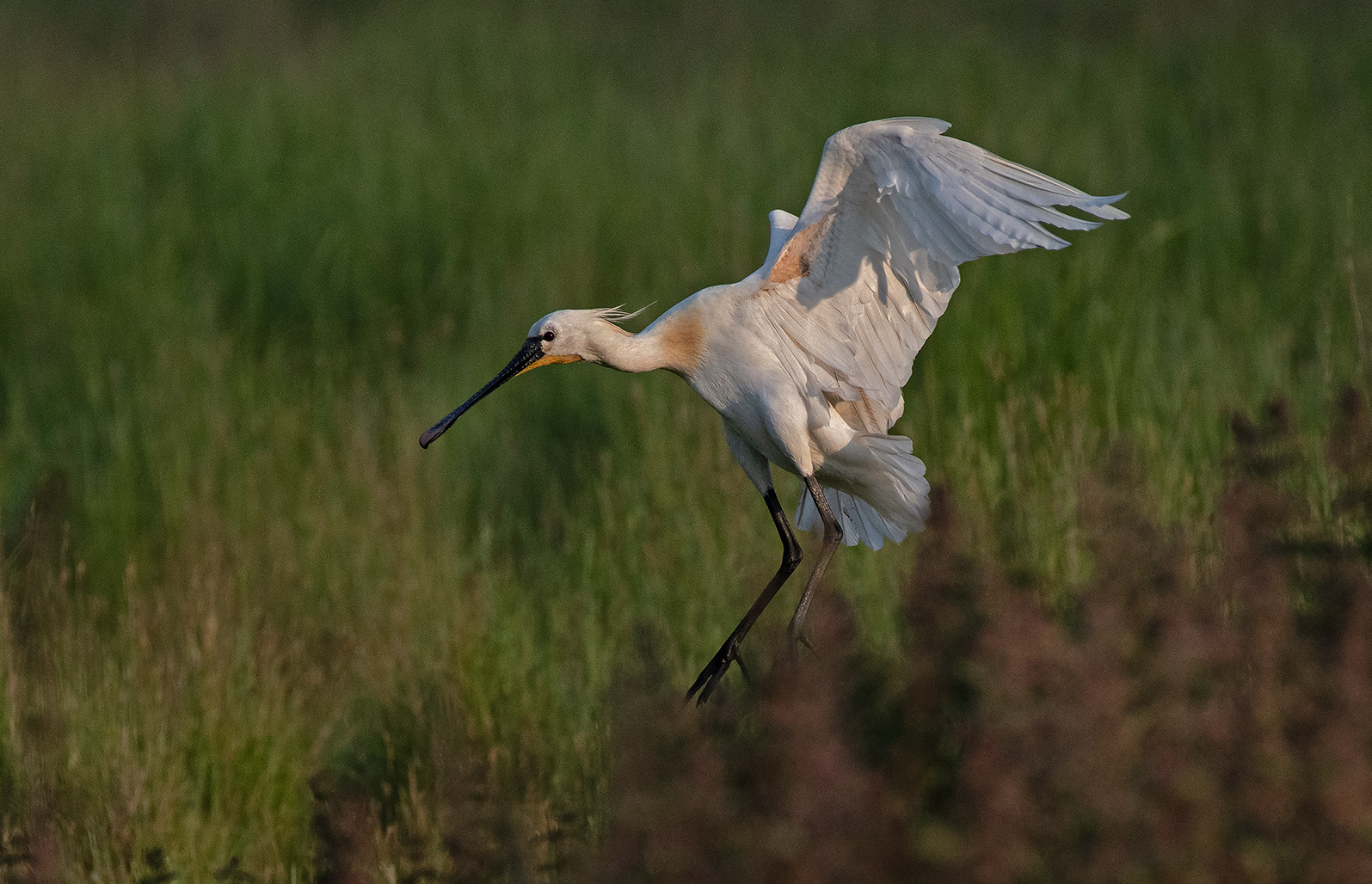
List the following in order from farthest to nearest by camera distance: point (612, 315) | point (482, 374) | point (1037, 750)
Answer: point (482, 374) → point (612, 315) → point (1037, 750)

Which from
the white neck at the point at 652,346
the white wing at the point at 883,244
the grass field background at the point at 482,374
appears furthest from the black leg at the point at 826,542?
the grass field background at the point at 482,374

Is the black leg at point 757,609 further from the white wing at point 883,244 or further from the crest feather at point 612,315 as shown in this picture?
the crest feather at point 612,315

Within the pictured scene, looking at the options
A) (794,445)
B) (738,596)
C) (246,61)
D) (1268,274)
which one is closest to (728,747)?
(794,445)

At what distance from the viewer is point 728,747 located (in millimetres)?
2197

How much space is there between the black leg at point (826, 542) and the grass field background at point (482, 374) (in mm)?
584

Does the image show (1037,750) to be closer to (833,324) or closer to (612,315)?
(833,324)

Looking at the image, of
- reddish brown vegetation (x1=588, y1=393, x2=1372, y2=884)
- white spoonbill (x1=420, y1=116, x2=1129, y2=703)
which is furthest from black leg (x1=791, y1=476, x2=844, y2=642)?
reddish brown vegetation (x1=588, y1=393, x2=1372, y2=884)

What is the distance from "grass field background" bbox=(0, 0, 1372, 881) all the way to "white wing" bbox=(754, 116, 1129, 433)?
0.65 metres

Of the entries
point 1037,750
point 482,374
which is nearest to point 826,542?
point 1037,750

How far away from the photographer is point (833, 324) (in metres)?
4.08

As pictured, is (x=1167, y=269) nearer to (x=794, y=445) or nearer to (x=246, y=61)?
(x=794, y=445)

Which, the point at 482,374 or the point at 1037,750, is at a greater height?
the point at 482,374

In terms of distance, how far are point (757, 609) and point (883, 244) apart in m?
0.99

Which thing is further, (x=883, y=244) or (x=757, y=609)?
(x=757, y=609)
